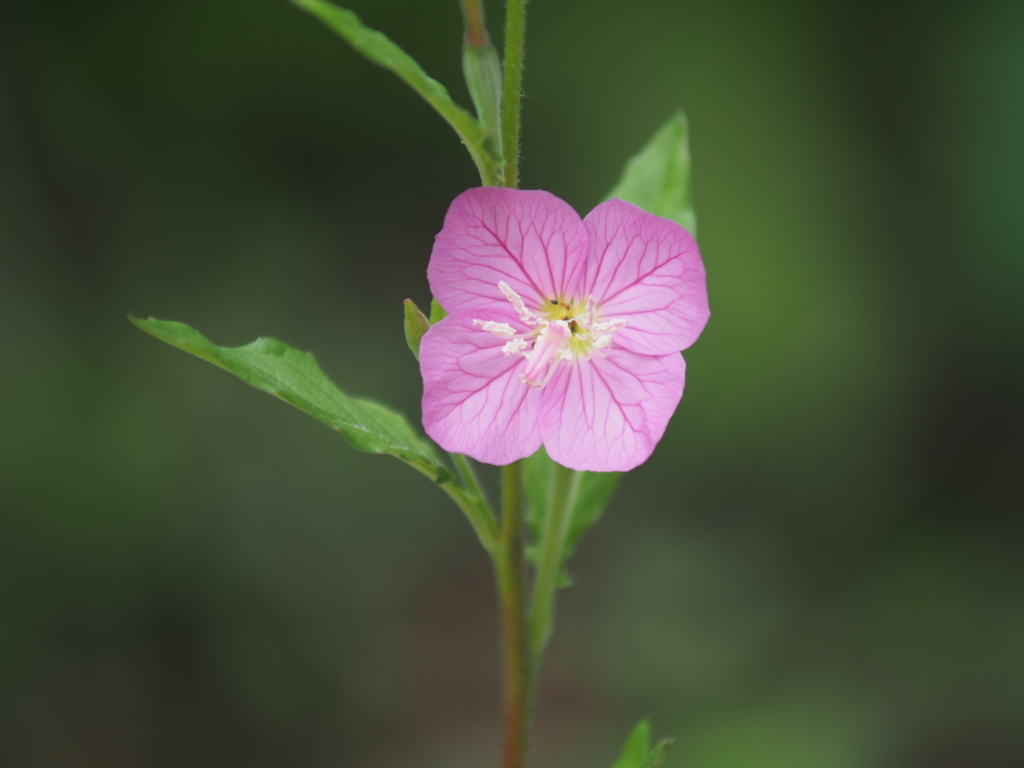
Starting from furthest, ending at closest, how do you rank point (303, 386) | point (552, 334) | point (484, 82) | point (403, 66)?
point (552, 334)
point (303, 386)
point (484, 82)
point (403, 66)

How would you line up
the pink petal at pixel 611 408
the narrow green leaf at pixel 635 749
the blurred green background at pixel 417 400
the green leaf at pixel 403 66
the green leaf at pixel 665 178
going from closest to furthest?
the green leaf at pixel 403 66 → the pink petal at pixel 611 408 → the narrow green leaf at pixel 635 749 → the green leaf at pixel 665 178 → the blurred green background at pixel 417 400

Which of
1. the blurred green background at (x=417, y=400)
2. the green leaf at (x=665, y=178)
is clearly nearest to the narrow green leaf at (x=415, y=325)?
the green leaf at (x=665, y=178)

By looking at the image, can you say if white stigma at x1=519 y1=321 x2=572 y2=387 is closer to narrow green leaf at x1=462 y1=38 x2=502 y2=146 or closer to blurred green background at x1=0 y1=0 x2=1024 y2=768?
narrow green leaf at x1=462 y1=38 x2=502 y2=146

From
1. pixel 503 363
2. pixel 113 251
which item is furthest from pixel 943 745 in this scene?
pixel 113 251

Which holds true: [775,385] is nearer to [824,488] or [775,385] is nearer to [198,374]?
[824,488]

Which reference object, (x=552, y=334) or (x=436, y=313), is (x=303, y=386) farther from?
(x=552, y=334)

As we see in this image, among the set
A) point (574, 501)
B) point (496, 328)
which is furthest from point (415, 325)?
point (574, 501)

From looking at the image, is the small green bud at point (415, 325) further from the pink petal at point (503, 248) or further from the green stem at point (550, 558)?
the green stem at point (550, 558)
